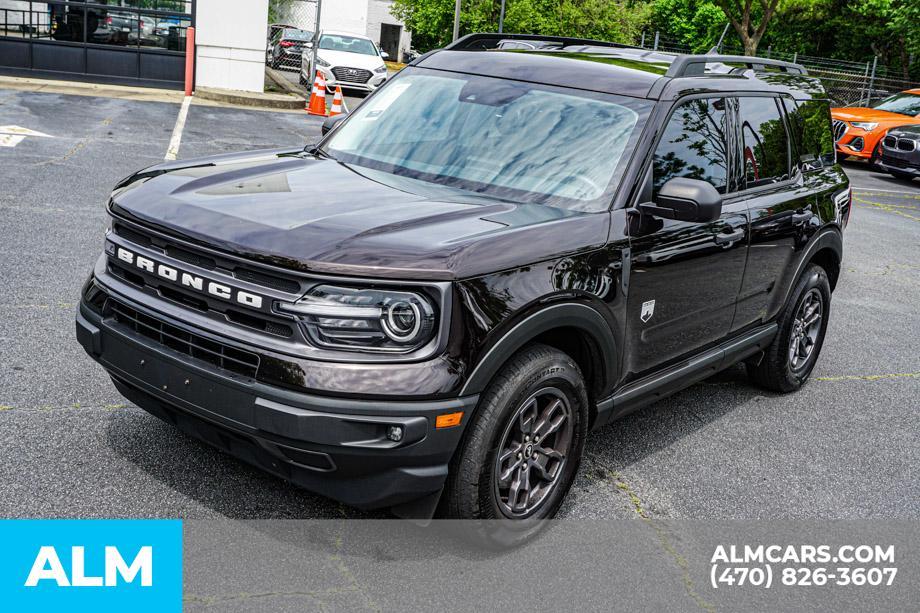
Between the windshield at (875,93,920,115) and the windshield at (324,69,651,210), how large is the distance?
732 inches

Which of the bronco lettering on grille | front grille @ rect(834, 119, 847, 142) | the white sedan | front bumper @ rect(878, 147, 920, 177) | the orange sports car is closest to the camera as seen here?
the bronco lettering on grille

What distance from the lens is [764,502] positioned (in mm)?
4430

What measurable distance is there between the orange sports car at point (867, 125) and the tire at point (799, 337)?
1492 cm

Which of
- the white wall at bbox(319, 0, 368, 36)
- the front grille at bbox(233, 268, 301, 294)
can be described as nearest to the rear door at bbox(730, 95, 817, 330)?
the front grille at bbox(233, 268, 301, 294)

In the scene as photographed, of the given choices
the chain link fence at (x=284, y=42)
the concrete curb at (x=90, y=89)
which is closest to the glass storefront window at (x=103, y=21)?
the concrete curb at (x=90, y=89)

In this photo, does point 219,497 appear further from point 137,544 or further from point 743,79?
point 743,79

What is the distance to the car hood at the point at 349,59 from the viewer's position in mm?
24625

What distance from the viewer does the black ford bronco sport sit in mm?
3164

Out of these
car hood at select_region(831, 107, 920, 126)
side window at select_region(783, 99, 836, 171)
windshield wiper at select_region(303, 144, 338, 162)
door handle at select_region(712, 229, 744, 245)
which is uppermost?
side window at select_region(783, 99, 836, 171)

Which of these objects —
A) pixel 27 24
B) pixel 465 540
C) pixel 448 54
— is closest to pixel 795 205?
pixel 448 54

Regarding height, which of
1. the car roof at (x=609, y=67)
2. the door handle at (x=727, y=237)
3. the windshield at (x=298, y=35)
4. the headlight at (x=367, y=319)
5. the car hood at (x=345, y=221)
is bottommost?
the headlight at (x=367, y=319)

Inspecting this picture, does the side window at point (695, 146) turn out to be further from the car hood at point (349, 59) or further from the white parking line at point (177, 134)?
the car hood at point (349, 59)

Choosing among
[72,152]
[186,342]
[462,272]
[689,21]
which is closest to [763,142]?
[462,272]

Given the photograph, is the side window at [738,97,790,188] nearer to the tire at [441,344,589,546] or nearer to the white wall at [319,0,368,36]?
the tire at [441,344,589,546]
